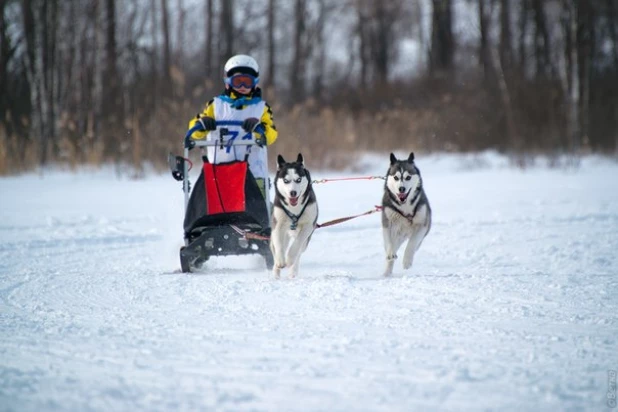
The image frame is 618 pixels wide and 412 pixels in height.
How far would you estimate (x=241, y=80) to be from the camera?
519 centimetres

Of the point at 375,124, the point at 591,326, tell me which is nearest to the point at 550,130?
the point at 375,124

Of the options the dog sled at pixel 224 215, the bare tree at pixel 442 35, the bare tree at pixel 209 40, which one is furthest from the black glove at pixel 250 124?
the bare tree at pixel 442 35

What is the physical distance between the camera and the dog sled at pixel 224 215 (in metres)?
4.70

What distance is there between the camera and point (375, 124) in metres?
15.5

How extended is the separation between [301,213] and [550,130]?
11.3 meters

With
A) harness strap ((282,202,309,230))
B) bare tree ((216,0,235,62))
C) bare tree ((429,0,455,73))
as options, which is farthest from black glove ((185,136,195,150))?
bare tree ((429,0,455,73))

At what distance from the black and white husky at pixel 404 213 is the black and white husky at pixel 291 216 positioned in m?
0.59

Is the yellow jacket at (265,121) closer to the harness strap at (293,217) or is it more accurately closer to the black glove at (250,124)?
the black glove at (250,124)

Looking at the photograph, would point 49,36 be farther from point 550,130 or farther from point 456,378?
point 456,378

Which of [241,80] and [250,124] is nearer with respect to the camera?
[250,124]

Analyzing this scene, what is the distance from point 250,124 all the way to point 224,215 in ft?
2.39

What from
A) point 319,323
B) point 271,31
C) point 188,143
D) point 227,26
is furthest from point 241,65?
point 271,31

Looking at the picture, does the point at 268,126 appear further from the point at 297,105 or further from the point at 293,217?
the point at 297,105

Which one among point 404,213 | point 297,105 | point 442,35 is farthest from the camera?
point 442,35
